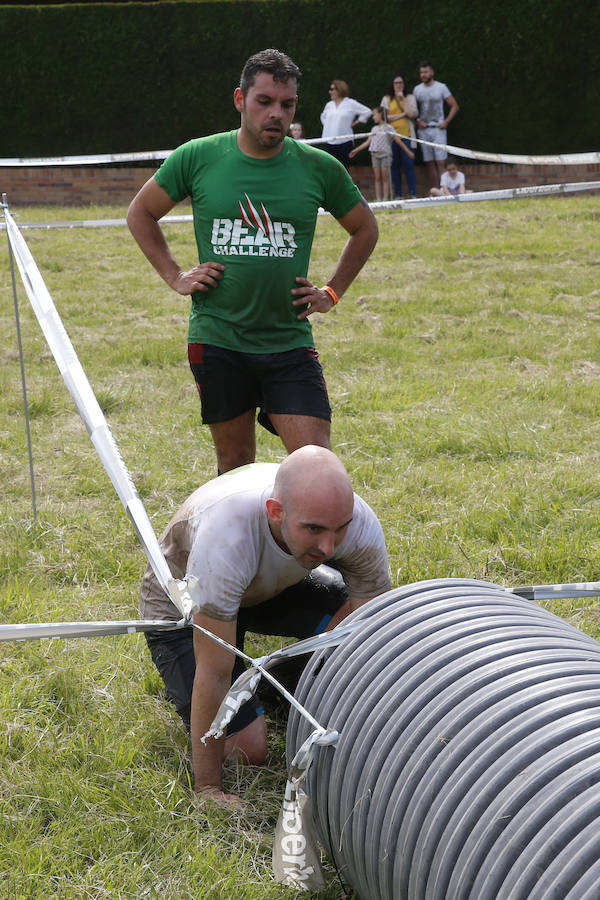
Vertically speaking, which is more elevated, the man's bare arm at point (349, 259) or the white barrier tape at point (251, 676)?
the man's bare arm at point (349, 259)

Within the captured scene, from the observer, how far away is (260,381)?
397 cm

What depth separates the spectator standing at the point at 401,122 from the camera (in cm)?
1455

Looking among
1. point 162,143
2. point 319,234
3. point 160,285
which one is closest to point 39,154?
point 162,143

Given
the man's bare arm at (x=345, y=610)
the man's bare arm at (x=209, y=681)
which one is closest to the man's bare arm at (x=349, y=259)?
the man's bare arm at (x=345, y=610)

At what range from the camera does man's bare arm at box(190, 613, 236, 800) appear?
2709 millimetres

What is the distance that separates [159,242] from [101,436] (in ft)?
4.27

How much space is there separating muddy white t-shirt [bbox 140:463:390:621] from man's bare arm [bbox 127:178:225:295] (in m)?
1.09

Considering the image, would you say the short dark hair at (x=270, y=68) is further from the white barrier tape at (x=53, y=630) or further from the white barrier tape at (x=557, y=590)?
the white barrier tape at (x=53, y=630)

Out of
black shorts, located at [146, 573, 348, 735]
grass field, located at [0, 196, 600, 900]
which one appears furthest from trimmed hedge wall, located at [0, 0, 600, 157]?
black shorts, located at [146, 573, 348, 735]

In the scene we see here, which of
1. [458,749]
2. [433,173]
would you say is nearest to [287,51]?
[433,173]

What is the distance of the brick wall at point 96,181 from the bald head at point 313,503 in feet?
45.8

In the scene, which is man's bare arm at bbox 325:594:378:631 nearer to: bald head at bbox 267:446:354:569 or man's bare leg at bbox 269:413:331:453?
bald head at bbox 267:446:354:569

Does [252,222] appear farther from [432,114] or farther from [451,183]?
[432,114]

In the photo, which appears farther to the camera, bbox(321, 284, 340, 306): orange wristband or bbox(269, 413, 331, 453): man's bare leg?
bbox(321, 284, 340, 306): orange wristband
